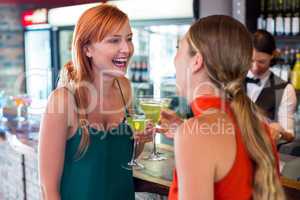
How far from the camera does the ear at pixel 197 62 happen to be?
1189mm

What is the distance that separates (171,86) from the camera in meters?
5.29

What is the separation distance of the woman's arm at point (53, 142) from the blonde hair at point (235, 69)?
2.27ft

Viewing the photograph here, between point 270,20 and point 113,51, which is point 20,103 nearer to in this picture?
point 113,51

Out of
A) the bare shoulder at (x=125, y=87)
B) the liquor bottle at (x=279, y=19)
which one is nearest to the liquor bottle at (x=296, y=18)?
the liquor bottle at (x=279, y=19)

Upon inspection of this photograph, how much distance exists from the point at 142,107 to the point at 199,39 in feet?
3.87

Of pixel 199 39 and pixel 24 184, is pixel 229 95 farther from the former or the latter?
pixel 24 184

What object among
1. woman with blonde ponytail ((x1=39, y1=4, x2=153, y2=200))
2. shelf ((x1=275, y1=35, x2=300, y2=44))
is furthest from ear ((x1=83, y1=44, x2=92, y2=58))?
shelf ((x1=275, y1=35, x2=300, y2=44))

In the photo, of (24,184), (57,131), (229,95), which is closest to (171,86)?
(24,184)

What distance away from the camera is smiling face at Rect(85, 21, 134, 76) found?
183 centimetres

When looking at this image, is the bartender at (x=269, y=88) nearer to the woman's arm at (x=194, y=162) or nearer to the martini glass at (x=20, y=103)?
the martini glass at (x=20, y=103)

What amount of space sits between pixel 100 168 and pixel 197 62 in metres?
0.80

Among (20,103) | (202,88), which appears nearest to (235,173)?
(202,88)

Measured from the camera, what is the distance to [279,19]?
4.49 m

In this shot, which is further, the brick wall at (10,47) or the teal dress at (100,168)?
the brick wall at (10,47)
